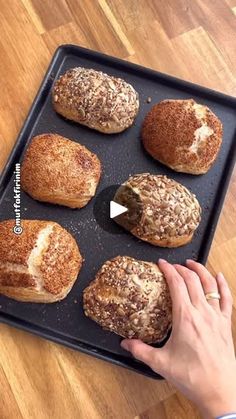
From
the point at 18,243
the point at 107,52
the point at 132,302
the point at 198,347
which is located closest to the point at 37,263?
the point at 18,243

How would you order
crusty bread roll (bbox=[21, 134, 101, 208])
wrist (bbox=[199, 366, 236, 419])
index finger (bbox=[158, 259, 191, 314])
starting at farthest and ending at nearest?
crusty bread roll (bbox=[21, 134, 101, 208]) < index finger (bbox=[158, 259, 191, 314]) < wrist (bbox=[199, 366, 236, 419])

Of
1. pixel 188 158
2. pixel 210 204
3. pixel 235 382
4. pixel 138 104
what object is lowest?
pixel 235 382

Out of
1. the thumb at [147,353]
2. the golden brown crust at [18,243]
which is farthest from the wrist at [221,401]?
the golden brown crust at [18,243]

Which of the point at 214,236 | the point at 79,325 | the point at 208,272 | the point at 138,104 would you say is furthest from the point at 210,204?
the point at 79,325

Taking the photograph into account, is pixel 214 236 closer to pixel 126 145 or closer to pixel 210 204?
pixel 210 204

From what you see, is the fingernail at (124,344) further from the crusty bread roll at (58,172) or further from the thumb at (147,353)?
the crusty bread roll at (58,172)

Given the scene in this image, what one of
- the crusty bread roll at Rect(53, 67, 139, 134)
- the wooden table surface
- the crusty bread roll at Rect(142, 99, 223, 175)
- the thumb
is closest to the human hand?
the thumb

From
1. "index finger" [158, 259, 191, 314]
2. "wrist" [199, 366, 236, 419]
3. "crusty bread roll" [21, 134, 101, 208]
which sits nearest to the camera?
"wrist" [199, 366, 236, 419]

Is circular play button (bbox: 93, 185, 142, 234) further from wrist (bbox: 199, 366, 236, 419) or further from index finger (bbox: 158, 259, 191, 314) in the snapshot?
wrist (bbox: 199, 366, 236, 419)
